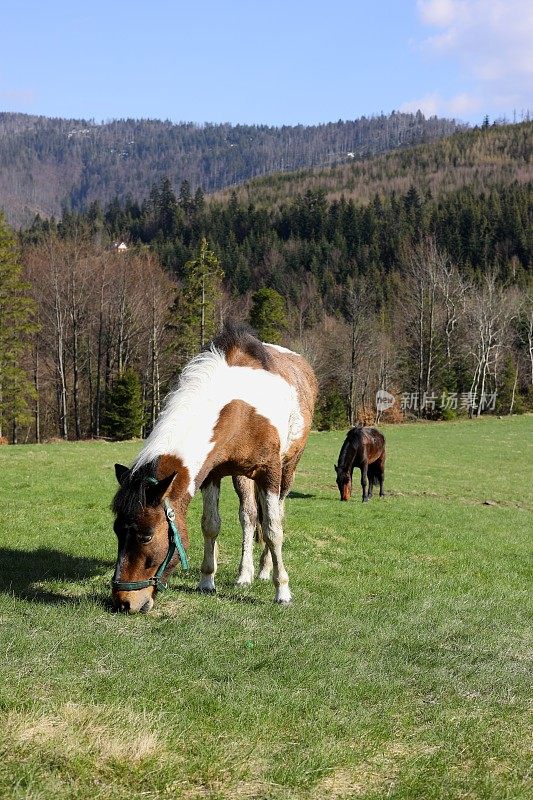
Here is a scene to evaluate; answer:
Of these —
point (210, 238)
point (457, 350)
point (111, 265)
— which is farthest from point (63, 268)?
point (210, 238)

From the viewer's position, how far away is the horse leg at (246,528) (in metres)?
7.29

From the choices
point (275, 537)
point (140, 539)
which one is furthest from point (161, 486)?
point (275, 537)

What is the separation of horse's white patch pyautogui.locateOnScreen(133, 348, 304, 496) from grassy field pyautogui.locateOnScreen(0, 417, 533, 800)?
4.64ft

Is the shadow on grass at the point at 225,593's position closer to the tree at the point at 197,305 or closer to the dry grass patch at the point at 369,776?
the dry grass patch at the point at 369,776

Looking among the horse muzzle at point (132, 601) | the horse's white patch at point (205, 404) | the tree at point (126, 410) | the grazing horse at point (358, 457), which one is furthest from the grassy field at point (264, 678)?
the tree at point (126, 410)

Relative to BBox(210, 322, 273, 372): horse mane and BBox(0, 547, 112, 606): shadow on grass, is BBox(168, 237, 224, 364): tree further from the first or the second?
BBox(210, 322, 273, 372): horse mane

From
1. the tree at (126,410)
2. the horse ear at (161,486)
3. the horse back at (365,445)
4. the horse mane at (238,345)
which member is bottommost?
the tree at (126,410)

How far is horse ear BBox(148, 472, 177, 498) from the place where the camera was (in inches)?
199

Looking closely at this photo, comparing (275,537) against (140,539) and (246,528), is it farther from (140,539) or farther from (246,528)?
(140,539)

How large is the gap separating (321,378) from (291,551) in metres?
57.4

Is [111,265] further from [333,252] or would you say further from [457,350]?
[333,252]

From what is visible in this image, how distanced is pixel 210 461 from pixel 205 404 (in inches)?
20.2

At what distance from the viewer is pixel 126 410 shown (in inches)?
1700

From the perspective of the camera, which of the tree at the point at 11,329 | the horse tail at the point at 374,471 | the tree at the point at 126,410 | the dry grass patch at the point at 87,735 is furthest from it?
the tree at the point at 126,410
